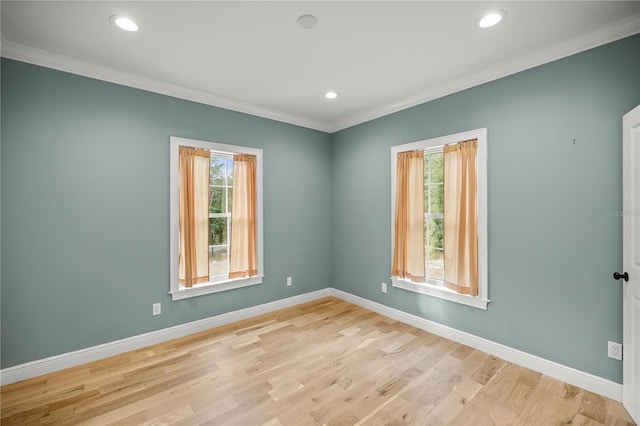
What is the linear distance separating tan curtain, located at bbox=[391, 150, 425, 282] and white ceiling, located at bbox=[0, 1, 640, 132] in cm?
84

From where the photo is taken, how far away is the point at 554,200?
250 centimetres

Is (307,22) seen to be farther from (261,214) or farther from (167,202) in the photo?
(261,214)

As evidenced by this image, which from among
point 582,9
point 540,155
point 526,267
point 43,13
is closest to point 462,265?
point 526,267

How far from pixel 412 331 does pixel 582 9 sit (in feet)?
10.5

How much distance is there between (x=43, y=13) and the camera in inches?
80.1

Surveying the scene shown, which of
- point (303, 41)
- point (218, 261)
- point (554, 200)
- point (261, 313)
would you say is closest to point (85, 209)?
point (218, 261)

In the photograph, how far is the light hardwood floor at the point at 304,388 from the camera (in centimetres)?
204

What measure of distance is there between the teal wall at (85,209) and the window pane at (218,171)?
0.87 feet

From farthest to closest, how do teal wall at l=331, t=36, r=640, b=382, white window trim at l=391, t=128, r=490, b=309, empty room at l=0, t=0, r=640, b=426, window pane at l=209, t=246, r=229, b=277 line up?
window pane at l=209, t=246, r=229, b=277 → white window trim at l=391, t=128, r=490, b=309 → teal wall at l=331, t=36, r=640, b=382 → empty room at l=0, t=0, r=640, b=426

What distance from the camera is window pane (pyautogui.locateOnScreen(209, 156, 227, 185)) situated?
3.65m

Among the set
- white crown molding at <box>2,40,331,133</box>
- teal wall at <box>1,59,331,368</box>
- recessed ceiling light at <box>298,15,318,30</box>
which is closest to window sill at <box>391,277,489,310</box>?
teal wall at <box>1,59,331,368</box>

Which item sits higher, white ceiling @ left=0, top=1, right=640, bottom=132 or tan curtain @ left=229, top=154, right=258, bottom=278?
white ceiling @ left=0, top=1, right=640, bottom=132

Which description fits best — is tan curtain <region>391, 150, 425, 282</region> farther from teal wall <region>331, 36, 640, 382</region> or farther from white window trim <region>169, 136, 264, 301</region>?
white window trim <region>169, 136, 264, 301</region>

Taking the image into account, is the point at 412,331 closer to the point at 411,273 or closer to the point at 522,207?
the point at 411,273
